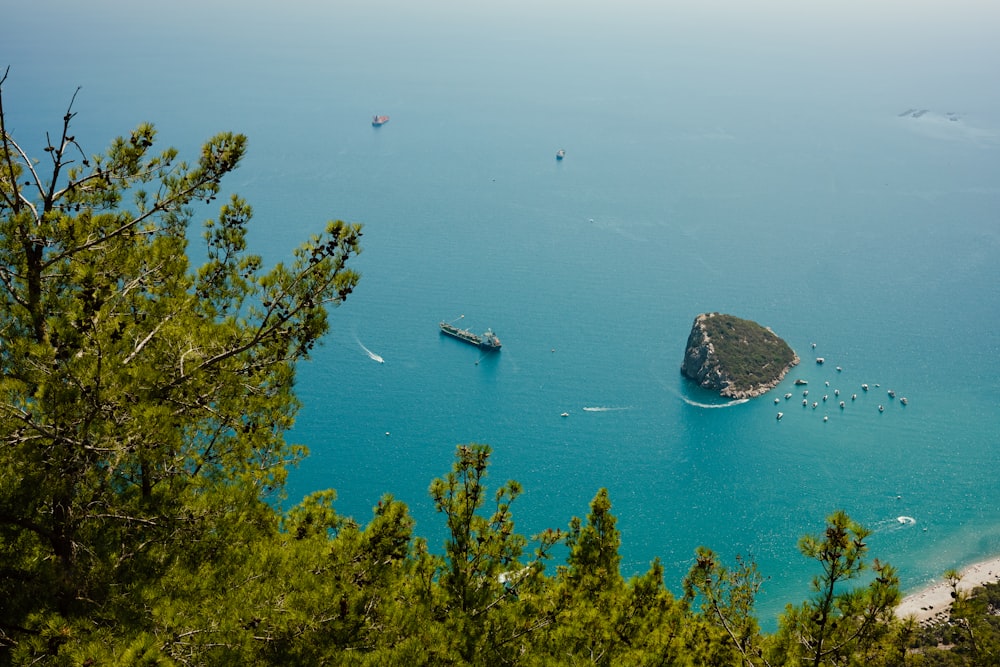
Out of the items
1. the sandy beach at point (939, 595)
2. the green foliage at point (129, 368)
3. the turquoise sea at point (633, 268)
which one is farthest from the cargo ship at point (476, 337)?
the green foliage at point (129, 368)

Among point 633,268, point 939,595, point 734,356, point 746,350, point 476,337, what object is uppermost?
point 633,268

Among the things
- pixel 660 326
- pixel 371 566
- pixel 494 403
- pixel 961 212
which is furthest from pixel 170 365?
pixel 961 212

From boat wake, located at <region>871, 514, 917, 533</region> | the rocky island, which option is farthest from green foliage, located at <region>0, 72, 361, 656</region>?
the rocky island

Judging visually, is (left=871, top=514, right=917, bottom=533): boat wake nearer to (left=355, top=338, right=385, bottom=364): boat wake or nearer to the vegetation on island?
(left=355, top=338, right=385, bottom=364): boat wake

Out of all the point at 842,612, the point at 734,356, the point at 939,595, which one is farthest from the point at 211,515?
the point at 734,356

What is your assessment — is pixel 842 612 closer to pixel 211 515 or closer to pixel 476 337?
pixel 211 515

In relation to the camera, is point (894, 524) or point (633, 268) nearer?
point (894, 524)

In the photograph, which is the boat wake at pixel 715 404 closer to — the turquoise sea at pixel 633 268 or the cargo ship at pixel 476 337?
the turquoise sea at pixel 633 268

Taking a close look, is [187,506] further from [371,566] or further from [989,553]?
[989,553]
